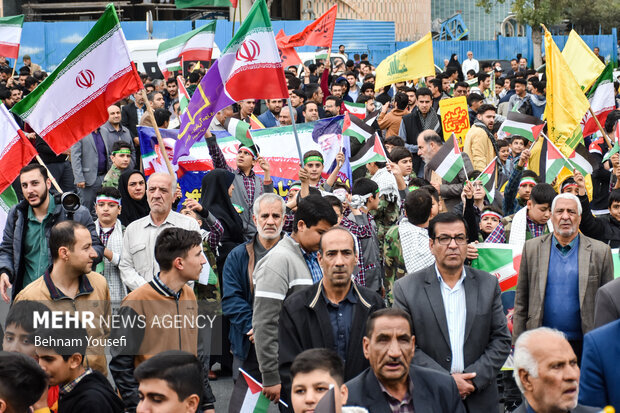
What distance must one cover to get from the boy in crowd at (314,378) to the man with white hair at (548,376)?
82cm

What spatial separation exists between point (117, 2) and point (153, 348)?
36083mm

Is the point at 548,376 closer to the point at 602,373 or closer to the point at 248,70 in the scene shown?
the point at 602,373

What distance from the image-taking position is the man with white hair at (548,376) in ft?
14.0

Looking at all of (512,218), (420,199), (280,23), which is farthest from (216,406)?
(280,23)

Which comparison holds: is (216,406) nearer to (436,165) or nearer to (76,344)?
(76,344)

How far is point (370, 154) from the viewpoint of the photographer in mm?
10945

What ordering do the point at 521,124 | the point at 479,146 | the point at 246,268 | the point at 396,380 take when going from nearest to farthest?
the point at 396,380 < the point at 246,268 < the point at 521,124 < the point at 479,146

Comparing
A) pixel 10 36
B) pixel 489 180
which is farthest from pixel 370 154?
pixel 10 36

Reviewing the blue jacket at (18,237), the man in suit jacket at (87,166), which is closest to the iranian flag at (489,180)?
the blue jacket at (18,237)

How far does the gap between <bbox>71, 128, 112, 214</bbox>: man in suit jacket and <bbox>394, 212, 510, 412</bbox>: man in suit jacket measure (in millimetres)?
6951

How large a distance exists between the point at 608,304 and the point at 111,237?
4.24m

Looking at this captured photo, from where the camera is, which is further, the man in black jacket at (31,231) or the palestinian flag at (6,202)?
the palestinian flag at (6,202)

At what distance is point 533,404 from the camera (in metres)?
4.30

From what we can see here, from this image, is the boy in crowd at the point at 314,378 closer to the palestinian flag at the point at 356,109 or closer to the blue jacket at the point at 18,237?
the blue jacket at the point at 18,237
